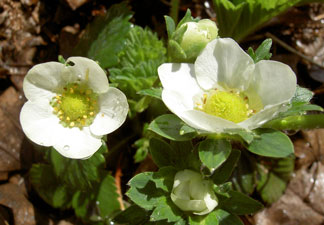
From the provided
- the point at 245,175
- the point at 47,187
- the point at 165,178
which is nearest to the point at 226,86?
the point at 165,178

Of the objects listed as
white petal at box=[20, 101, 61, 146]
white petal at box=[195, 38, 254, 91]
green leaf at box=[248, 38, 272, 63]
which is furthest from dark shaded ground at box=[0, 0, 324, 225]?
green leaf at box=[248, 38, 272, 63]

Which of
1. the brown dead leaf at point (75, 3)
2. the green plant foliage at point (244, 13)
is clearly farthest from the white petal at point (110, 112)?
the brown dead leaf at point (75, 3)

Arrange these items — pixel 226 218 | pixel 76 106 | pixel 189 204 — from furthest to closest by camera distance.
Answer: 1. pixel 76 106
2. pixel 226 218
3. pixel 189 204

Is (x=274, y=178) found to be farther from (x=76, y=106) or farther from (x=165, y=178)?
(x=76, y=106)

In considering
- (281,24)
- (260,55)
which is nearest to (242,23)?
(281,24)

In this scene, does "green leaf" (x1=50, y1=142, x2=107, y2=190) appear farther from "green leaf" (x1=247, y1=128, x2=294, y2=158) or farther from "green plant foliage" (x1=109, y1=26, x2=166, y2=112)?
"green leaf" (x1=247, y1=128, x2=294, y2=158)

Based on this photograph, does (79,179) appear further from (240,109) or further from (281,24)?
(281,24)
